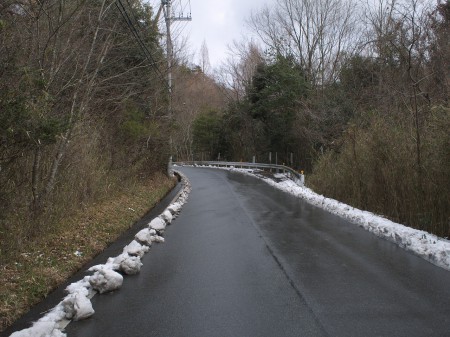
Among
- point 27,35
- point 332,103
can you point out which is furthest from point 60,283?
point 332,103

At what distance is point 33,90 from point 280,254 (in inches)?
196

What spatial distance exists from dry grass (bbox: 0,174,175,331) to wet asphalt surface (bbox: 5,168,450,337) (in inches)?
9.3

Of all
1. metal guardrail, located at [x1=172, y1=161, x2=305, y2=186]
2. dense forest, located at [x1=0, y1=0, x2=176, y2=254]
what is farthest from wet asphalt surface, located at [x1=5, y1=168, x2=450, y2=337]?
metal guardrail, located at [x1=172, y1=161, x2=305, y2=186]

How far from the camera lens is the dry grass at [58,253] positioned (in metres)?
5.82

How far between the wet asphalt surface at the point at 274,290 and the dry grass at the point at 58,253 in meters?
0.24

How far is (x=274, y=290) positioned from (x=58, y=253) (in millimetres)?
4155

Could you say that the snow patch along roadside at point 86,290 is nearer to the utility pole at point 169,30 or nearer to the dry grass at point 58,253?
the dry grass at point 58,253

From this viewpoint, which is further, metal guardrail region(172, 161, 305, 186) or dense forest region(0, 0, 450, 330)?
metal guardrail region(172, 161, 305, 186)

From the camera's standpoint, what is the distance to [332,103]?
98.1 feet

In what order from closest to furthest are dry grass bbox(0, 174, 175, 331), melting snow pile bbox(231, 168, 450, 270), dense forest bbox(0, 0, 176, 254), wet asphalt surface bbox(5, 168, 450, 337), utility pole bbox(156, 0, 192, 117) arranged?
wet asphalt surface bbox(5, 168, 450, 337), dry grass bbox(0, 174, 175, 331), dense forest bbox(0, 0, 176, 254), melting snow pile bbox(231, 168, 450, 270), utility pole bbox(156, 0, 192, 117)

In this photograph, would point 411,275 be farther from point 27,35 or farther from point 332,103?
point 332,103

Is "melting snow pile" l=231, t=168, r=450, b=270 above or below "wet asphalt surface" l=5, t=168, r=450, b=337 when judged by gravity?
above

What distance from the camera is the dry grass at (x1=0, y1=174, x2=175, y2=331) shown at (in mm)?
5824

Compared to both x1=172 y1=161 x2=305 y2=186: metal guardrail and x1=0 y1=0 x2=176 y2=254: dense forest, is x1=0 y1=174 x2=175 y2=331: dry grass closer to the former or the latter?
x1=0 y1=0 x2=176 y2=254: dense forest
